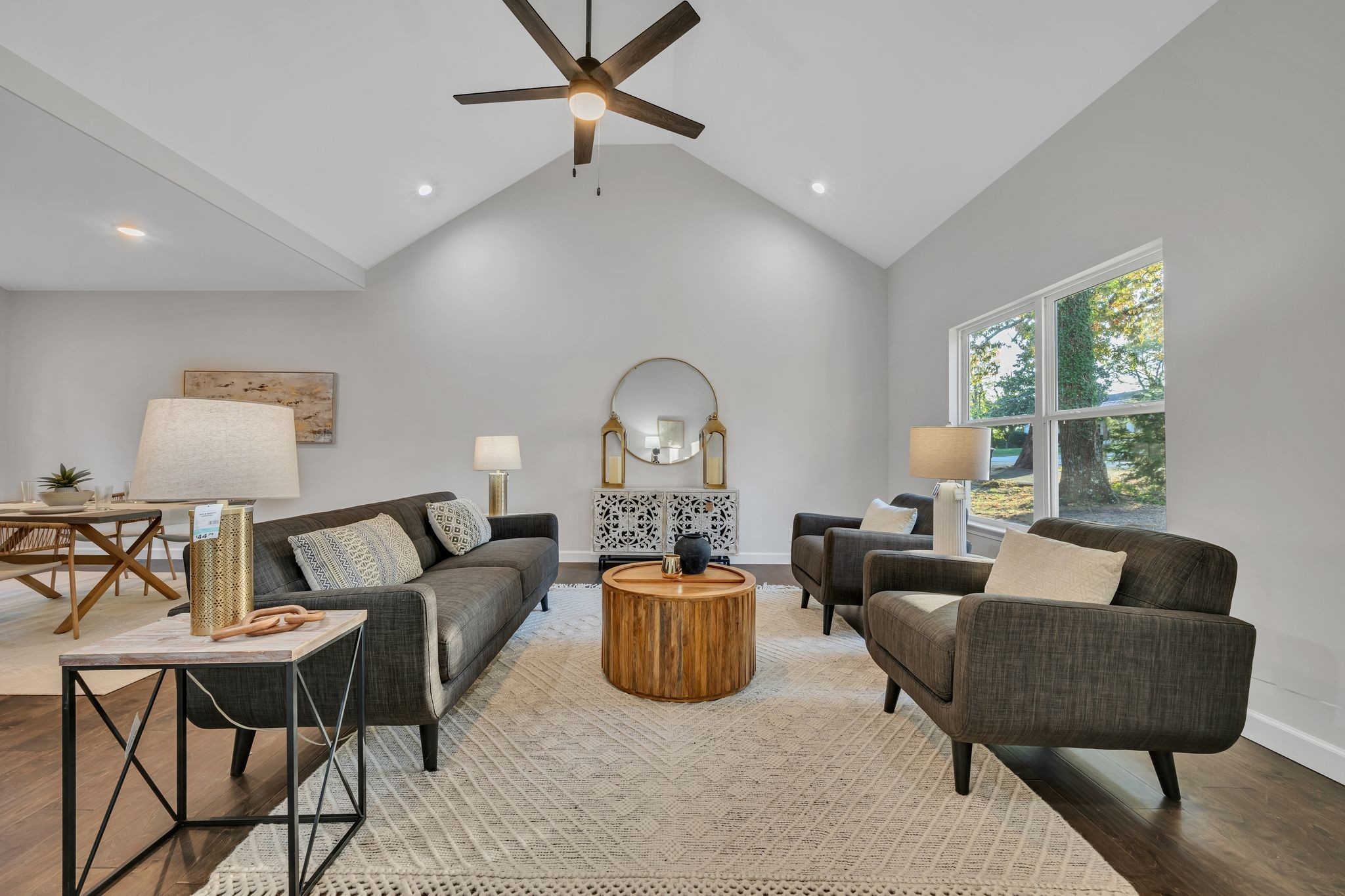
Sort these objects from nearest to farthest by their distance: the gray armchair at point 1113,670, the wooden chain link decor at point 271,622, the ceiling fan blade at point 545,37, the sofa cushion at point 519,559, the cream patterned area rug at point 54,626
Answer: the wooden chain link decor at point 271,622, the gray armchair at point 1113,670, the ceiling fan blade at point 545,37, the cream patterned area rug at point 54,626, the sofa cushion at point 519,559

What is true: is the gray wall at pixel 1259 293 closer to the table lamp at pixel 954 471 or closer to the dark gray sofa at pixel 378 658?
the table lamp at pixel 954 471

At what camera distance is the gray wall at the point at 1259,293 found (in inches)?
75.3

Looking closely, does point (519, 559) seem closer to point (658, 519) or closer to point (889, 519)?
point (658, 519)

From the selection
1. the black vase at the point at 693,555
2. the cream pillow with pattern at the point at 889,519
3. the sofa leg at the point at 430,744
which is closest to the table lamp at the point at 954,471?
the cream pillow with pattern at the point at 889,519

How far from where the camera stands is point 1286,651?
6.72ft

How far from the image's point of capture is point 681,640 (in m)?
2.36

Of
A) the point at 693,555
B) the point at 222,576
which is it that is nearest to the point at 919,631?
the point at 693,555

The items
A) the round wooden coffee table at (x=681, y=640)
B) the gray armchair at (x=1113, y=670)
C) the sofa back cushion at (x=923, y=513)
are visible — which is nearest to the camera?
the gray armchair at (x=1113, y=670)

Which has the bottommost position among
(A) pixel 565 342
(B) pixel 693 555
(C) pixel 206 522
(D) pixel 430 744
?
(D) pixel 430 744

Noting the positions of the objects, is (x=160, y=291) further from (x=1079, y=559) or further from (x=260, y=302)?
(x=1079, y=559)

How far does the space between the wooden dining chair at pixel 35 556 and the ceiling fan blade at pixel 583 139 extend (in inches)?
136

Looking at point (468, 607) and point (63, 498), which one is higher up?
point (63, 498)

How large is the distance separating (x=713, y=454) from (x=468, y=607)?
3250 mm

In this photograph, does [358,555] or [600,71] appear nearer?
[358,555]
